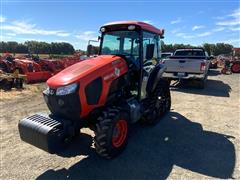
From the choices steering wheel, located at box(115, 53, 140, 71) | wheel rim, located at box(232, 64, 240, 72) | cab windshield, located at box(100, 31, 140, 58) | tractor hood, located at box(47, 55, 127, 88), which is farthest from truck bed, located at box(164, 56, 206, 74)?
wheel rim, located at box(232, 64, 240, 72)

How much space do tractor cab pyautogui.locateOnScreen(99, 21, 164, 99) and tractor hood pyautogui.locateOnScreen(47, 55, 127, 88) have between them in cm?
61

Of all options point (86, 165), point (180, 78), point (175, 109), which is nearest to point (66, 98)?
point (86, 165)

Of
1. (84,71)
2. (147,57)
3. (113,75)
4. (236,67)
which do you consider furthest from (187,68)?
(236,67)

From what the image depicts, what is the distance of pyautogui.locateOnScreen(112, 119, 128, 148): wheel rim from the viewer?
4.68 metres

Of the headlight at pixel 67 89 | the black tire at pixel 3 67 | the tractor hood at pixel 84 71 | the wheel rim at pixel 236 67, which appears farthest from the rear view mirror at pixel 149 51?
the wheel rim at pixel 236 67

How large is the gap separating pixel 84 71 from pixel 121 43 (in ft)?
5.28

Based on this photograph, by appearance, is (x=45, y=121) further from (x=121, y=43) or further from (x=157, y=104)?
(x=157, y=104)

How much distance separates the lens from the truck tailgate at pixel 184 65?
38.0 ft

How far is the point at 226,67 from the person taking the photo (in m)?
20.7

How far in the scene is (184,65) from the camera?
11.9m

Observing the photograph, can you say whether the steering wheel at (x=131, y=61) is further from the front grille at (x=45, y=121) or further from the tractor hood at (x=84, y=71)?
the front grille at (x=45, y=121)

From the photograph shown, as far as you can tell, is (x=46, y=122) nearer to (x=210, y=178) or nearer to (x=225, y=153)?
(x=210, y=178)

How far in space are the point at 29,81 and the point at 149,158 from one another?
10.9m

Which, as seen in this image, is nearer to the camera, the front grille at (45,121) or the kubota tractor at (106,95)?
the front grille at (45,121)
